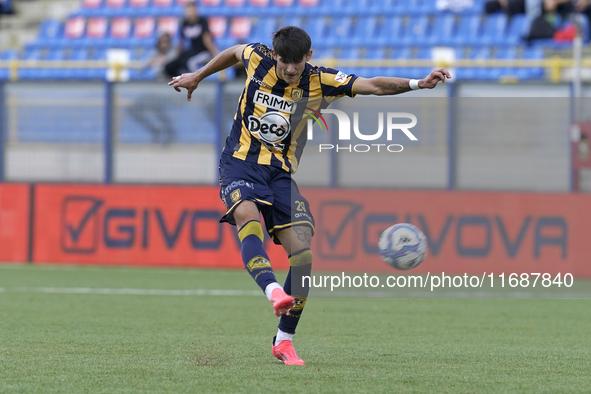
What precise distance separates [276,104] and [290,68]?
0.36 meters

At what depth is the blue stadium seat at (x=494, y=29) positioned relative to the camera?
17062mm

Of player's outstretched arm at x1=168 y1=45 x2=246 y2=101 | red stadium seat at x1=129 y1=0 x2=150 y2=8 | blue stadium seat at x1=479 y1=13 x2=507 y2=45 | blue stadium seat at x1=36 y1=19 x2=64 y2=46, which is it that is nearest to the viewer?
player's outstretched arm at x1=168 y1=45 x2=246 y2=101

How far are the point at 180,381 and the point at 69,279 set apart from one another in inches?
260

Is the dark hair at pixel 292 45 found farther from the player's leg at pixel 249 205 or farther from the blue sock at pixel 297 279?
the blue sock at pixel 297 279

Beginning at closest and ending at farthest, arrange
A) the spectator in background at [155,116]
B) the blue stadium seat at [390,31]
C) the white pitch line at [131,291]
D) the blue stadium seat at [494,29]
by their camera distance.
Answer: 1. the white pitch line at [131,291]
2. the spectator in background at [155,116]
3. the blue stadium seat at [494,29]
4. the blue stadium seat at [390,31]

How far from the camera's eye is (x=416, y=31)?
58.6 feet

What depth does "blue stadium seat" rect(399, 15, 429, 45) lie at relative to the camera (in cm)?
1759

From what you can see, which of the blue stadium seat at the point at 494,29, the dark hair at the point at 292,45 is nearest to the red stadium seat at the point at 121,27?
the blue stadium seat at the point at 494,29

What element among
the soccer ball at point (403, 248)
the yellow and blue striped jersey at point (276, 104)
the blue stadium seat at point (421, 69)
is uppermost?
the blue stadium seat at point (421, 69)

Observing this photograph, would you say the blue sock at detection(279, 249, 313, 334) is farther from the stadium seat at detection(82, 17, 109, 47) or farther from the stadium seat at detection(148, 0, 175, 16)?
the stadium seat at detection(148, 0, 175, 16)

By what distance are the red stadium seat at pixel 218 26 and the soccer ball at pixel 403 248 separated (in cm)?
1361

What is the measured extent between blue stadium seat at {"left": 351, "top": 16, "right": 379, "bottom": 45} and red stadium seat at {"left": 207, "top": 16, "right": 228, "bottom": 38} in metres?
2.82

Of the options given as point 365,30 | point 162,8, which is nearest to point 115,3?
point 162,8

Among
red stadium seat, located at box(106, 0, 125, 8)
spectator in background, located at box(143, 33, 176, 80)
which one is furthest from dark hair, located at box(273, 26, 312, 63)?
red stadium seat, located at box(106, 0, 125, 8)
